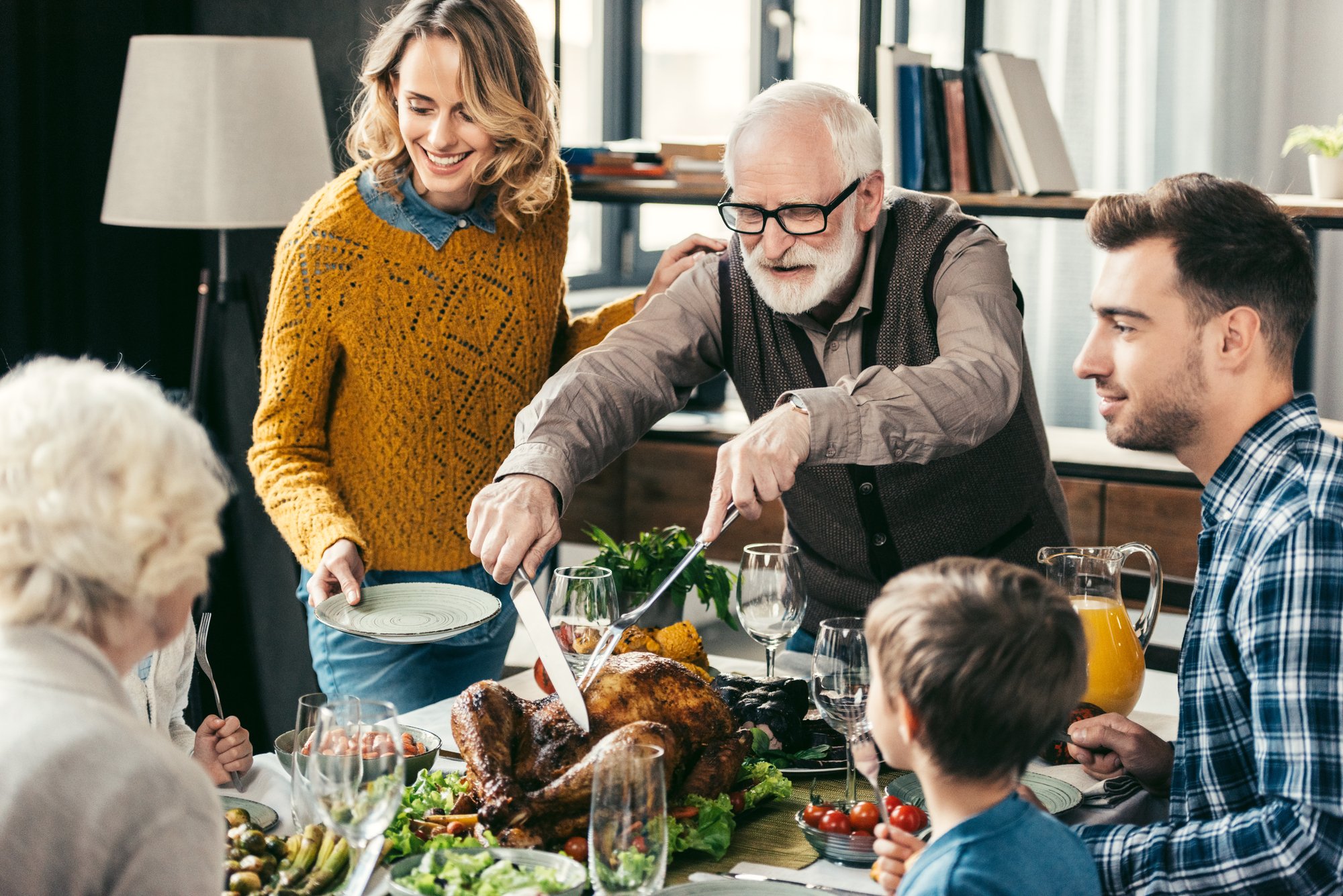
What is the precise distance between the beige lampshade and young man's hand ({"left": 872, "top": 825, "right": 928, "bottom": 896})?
218 centimetres

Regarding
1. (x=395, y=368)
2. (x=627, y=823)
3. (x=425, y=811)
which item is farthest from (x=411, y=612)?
(x=627, y=823)

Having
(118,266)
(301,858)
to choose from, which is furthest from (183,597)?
(118,266)

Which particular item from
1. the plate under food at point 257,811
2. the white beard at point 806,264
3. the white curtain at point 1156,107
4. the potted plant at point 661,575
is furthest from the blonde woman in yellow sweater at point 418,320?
the white curtain at point 1156,107

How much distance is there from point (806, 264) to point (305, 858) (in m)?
1.08

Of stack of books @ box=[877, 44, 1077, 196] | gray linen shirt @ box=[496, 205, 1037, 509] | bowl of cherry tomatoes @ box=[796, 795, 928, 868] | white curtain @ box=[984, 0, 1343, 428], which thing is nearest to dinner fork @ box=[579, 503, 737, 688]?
gray linen shirt @ box=[496, 205, 1037, 509]

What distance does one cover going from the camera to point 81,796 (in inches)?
37.0

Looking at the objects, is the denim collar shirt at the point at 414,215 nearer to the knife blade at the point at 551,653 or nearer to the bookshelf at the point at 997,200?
the knife blade at the point at 551,653

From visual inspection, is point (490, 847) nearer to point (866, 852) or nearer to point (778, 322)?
point (866, 852)

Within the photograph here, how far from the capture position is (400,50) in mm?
2178

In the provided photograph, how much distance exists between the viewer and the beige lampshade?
2.98 meters

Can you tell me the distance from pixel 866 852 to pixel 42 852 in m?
0.78

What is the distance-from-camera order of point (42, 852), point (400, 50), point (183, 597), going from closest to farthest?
point (42, 852) < point (183, 597) < point (400, 50)

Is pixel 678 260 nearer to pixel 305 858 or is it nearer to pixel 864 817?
pixel 864 817

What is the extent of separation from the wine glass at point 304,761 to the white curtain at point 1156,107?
323 cm
